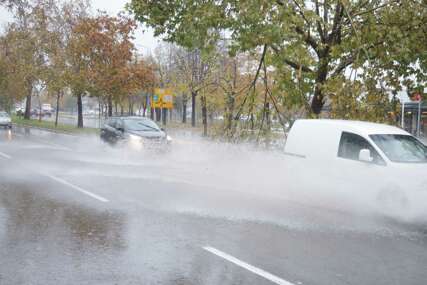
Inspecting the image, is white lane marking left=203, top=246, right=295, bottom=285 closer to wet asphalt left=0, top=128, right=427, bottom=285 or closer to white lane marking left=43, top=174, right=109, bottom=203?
wet asphalt left=0, top=128, right=427, bottom=285

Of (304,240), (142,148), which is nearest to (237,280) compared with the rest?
(304,240)

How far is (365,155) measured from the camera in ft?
31.4

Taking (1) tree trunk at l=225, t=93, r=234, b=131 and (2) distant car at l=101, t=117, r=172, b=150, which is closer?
(1) tree trunk at l=225, t=93, r=234, b=131

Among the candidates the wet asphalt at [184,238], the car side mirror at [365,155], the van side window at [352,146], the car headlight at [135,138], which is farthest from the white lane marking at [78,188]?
the car headlight at [135,138]

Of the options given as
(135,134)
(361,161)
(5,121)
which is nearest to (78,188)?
(361,161)

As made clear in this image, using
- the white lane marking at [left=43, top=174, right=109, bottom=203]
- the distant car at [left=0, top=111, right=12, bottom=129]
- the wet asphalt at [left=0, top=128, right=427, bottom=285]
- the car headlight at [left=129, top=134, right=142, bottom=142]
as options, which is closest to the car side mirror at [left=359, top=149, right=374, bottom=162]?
the wet asphalt at [left=0, top=128, right=427, bottom=285]

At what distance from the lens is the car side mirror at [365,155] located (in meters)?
9.57

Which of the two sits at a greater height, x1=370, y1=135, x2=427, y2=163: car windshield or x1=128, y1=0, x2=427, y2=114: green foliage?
x1=128, y1=0, x2=427, y2=114: green foliage

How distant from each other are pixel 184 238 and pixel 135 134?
13.6 meters

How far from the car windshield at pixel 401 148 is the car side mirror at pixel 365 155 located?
305mm

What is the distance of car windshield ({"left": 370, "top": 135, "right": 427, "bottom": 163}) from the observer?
31.8 ft

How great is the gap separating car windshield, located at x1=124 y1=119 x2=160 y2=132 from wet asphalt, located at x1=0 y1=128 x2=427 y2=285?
27.8ft

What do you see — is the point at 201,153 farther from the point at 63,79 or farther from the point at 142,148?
the point at 63,79

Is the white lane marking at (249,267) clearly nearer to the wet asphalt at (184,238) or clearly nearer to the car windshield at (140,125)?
the wet asphalt at (184,238)
